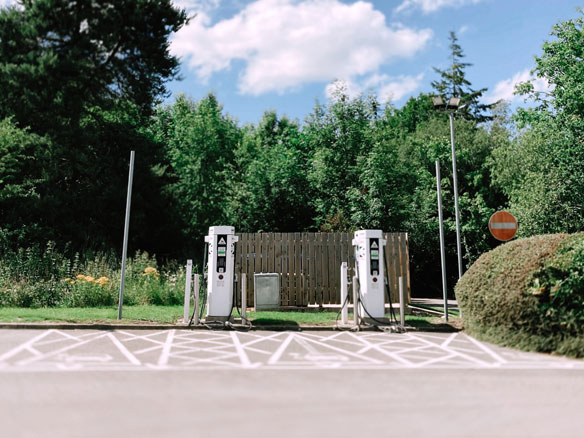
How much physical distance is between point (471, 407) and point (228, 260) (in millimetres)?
6880

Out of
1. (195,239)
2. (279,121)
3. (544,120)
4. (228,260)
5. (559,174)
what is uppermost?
(279,121)

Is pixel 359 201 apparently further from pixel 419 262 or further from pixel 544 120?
pixel 544 120

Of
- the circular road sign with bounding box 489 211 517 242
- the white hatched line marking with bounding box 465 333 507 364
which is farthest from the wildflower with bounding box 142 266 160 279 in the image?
the circular road sign with bounding box 489 211 517 242

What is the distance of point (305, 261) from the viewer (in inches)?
527

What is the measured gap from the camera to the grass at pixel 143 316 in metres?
10.3

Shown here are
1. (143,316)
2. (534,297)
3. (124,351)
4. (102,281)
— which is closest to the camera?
(124,351)

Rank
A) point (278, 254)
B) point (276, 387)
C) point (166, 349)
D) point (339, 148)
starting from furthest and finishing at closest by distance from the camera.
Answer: point (339, 148) → point (278, 254) → point (166, 349) → point (276, 387)

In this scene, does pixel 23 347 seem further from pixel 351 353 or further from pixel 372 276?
pixel 372 276

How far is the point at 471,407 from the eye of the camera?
4.91 meters

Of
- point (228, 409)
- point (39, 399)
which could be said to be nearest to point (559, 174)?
point (228, 409)

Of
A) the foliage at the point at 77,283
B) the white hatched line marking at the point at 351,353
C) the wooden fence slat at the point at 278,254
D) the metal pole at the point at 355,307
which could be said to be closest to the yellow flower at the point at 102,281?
the foliage at the point at 77,283

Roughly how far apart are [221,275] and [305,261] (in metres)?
A: 3.45

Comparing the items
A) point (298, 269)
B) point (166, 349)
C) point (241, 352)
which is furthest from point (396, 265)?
point (166, 349)

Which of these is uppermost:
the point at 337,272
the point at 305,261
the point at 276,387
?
the point at 305,261
